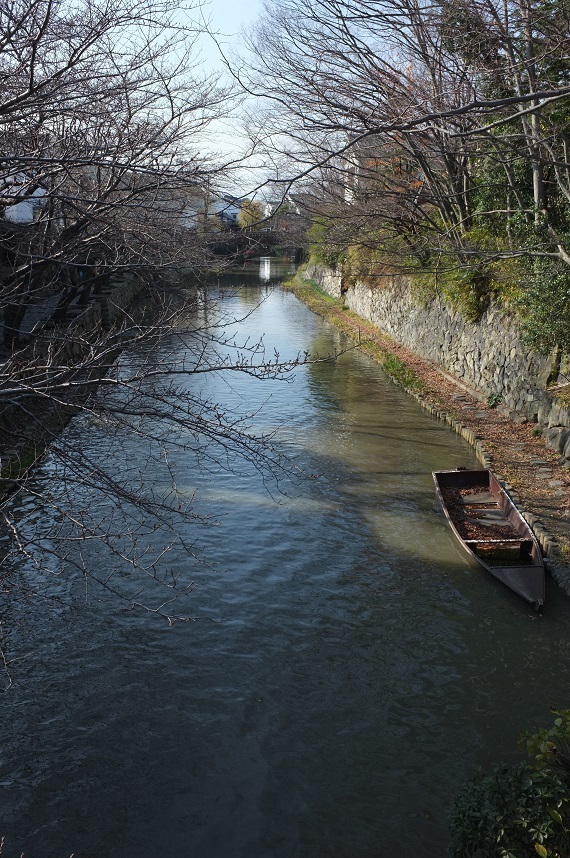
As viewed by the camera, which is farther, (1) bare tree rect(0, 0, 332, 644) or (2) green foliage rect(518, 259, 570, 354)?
(2) green foliage rect(518, 259, 570, 354)

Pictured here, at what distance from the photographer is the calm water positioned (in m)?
5.60

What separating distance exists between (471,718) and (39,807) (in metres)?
3.76

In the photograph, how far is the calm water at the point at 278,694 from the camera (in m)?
5.60

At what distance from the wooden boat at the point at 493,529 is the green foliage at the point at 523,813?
174 inches

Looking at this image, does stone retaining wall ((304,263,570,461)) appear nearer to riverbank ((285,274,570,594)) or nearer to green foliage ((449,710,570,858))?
riverbank ((285,274,570,594))

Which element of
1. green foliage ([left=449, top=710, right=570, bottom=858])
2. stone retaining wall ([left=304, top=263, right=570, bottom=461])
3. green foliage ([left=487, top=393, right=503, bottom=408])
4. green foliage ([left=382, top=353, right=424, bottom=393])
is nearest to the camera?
green foliage ([left=449, top=710, right=570, bottom=858])

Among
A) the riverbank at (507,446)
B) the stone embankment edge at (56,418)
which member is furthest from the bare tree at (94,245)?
the riverbank at (507,446)

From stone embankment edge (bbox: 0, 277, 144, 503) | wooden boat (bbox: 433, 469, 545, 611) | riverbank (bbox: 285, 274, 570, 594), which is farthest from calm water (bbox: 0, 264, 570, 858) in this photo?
riverbank (bbox: 285, 274, 570, 594)

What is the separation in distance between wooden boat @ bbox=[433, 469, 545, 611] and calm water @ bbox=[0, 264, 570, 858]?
0.92ft

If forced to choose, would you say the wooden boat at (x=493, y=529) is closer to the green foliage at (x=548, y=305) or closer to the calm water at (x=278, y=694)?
the calm water at (x=278, y=694)

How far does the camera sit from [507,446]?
44.7 ft

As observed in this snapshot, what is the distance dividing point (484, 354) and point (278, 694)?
12.2 metres

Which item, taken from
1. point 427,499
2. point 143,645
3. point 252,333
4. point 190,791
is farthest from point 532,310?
point 252,333

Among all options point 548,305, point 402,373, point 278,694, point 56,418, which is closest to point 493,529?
point 278,694
